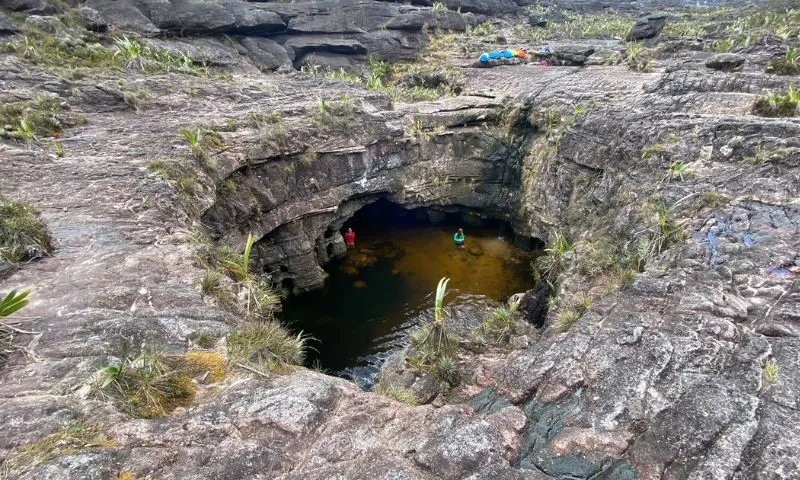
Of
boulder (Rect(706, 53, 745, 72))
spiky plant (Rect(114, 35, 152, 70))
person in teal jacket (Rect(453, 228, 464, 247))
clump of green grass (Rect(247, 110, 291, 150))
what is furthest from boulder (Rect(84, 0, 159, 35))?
boulder (Rect(706, 53, 745, 72))

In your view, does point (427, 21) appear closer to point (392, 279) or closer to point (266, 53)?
point (266, 53)

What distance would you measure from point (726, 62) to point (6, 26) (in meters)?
24.7

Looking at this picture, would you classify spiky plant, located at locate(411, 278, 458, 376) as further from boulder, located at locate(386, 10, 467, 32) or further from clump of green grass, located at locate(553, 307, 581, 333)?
boulder, located at locate(386, 10, 467, 32)

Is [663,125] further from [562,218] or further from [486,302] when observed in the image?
[486,302]

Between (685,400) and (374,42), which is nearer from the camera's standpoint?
(685,400)

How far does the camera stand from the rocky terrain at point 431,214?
450 cm

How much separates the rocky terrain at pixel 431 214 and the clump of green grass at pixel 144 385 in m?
0.16

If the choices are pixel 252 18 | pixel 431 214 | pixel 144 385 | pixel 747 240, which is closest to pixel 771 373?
pixel 747 240

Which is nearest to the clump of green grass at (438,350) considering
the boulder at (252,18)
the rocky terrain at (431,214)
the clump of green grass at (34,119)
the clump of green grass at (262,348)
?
the rocky terrain at (431,214)

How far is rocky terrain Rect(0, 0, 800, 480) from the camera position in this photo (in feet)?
14.8

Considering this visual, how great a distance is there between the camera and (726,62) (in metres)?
14.6

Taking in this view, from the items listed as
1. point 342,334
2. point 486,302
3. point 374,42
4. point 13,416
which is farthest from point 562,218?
point 374,42

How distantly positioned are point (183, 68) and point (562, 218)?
15.6m

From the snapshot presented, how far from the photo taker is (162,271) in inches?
286
